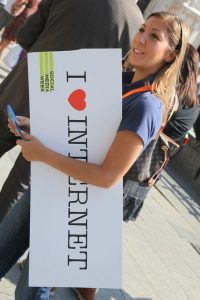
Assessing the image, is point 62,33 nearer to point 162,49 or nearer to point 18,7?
point 162,49

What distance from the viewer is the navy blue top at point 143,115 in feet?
6.48

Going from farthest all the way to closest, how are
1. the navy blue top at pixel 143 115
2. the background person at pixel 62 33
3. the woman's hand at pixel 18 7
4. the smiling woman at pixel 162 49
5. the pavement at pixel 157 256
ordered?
1. the woman's hand at pixel 18 7
2. the pavement at pixel 157 256
3. the background person at pixel 62 33
4. the smiling woman at pixel 162 49
5. the navy blue top at pixel 143 115

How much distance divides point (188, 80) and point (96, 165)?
0.94 m

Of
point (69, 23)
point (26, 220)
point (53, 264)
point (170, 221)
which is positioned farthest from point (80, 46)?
point (170, 221)

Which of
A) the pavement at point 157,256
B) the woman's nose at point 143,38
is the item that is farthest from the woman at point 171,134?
the pavement at point 157,256

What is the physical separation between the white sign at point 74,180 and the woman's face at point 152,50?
0.24m

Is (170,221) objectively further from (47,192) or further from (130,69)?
(47,192)

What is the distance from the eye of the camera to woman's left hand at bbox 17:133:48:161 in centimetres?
203

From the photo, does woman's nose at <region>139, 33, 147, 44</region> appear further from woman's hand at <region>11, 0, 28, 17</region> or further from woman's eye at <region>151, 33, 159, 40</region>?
woman's hand at <region>11, 0, 28, 17</region>

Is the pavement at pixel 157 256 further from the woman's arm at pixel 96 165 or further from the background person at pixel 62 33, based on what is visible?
the woman's arm at pixel 96 165

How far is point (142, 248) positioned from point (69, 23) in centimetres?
243

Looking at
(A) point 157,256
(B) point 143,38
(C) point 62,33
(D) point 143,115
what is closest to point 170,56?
(B) point 143,38

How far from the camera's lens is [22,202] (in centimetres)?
248

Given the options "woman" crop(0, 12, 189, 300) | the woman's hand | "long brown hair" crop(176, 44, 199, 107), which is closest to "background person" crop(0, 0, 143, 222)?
"long brown hair" crop(176, 44, 199, 107)
